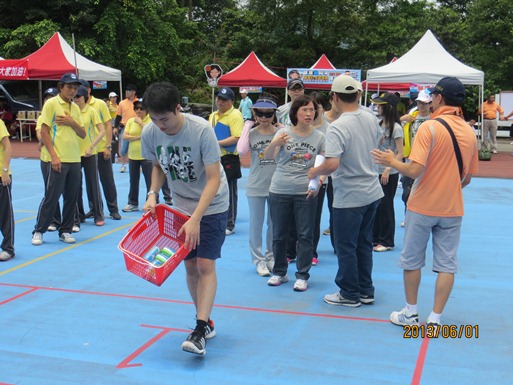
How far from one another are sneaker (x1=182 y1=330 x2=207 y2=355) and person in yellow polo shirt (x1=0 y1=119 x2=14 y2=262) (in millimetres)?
3532

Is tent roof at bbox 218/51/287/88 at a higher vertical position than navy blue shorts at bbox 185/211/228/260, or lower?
higher

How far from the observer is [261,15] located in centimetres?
3372

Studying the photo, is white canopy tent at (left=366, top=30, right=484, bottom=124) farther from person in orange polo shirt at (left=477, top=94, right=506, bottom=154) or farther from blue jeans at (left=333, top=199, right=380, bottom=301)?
blue jeans at (left=333, top=199, right=380, bottom=301)

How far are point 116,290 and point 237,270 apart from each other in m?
1.33

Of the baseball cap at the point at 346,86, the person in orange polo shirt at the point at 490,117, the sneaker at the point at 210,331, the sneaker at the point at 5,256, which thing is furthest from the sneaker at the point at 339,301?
the person in orange polo shirt at the point at 490,117

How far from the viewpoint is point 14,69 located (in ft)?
64.3

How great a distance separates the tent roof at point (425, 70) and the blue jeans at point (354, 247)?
37.4 ft

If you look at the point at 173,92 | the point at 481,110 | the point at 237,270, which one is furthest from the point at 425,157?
the point at 481,110

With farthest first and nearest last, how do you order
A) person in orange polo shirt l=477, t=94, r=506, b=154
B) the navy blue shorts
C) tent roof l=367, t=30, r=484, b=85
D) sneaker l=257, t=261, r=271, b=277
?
person in orange polo shirt l=477, t=94, r=506, b=154 < tent roof l=367, t=30, r=484, b=85 < sneaker l=257, t=261, r=271, b=277 < the navy blue shorts

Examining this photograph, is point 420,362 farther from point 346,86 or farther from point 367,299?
point 346,86

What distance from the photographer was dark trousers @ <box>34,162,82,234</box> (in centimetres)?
764

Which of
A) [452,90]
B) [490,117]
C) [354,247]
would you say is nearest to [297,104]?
[354,247]
